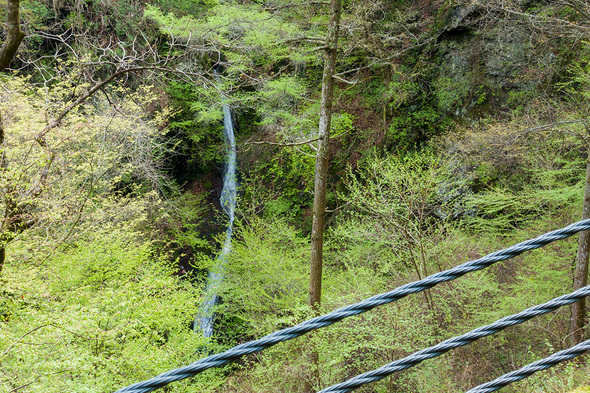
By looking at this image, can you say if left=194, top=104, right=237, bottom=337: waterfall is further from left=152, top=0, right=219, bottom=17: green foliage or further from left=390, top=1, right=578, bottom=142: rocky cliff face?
left=390, top=1, right=578, bottom=142: rocky cliff face

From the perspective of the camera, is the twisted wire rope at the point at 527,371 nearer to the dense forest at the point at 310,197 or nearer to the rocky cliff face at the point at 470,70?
the dense forest at the point at 310,197

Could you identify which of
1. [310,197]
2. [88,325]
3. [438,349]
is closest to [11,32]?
[88,325]

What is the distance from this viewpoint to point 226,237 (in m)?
17.2

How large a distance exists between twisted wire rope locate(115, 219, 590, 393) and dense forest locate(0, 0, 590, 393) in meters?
2.77

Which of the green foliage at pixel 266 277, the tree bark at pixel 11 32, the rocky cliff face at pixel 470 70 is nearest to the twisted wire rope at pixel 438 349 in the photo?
the tree bark at pixel 11 32

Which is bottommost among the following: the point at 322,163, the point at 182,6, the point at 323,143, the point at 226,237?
the point at 226,237

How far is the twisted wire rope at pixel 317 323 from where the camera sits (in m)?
0.80

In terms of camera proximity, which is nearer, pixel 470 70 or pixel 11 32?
pixel 11 32

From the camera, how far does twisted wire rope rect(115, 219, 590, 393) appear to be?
0.80 meters

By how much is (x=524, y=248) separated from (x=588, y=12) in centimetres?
765

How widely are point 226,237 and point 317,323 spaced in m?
16.7

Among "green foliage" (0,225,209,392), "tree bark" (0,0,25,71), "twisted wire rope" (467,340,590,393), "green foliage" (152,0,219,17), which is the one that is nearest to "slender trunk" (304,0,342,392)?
"green foliage" (0,225,209,392)

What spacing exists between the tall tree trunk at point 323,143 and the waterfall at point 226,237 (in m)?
6.31

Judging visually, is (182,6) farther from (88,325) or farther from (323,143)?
(88,325)
